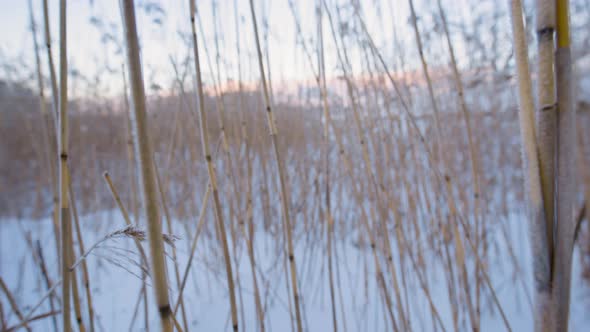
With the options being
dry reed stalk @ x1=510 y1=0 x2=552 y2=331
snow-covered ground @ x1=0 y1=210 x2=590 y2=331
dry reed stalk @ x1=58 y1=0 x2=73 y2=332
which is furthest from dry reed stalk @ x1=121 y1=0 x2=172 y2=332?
snow-covered ground @ x1=0 y1=210 x2=590 y2=331

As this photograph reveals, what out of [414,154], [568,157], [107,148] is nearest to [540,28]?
[568,157]

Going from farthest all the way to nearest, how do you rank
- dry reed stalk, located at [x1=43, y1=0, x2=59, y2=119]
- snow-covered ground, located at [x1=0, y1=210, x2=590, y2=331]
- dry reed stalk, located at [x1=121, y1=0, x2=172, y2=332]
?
snow-covered ground, located at [x1=0, y1=210, x2=590, y2=331] → dry reed stalk, located at [x1=43, y1=0, x2=59, y2=119] → dry reed stalk, located at [x1=121, y1=0, x2=172, y2=332]


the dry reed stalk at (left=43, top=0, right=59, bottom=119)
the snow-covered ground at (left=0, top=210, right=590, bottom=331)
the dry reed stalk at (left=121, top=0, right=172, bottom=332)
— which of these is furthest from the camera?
the snow-covered ground at (left=0, top=210, right=590, bottom=331)

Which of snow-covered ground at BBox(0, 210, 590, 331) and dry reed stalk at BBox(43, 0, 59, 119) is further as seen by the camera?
snow-covered ground at BBox(0, 210, 590, 331)

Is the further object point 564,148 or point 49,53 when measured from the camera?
point 49,53

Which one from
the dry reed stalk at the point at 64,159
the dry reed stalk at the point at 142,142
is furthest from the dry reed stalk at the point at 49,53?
the dry reed stalk at the point at 142,142

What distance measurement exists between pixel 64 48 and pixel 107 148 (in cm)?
322

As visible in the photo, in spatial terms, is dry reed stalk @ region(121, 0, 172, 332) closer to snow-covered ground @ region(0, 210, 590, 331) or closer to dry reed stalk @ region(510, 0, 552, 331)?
dry reed stalk @ region(510, 0, 552, 331)

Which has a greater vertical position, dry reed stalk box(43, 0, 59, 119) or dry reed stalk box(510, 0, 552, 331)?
dry reed stalk box(43, 0, 59, 119)

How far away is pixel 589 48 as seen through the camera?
108 cm

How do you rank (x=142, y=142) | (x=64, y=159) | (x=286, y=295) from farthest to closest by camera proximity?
(x=286, y=295) → (x=64, y=159) → (x=142, y=142)

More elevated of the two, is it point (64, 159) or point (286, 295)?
point (64, 159)

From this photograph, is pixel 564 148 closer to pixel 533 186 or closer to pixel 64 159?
pixel 533 186

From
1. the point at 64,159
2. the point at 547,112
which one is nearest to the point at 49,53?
the point at 64,159
